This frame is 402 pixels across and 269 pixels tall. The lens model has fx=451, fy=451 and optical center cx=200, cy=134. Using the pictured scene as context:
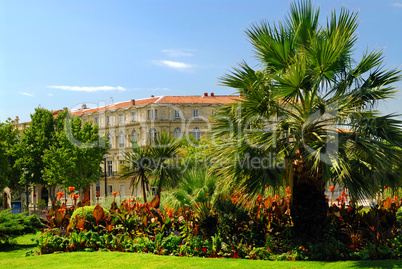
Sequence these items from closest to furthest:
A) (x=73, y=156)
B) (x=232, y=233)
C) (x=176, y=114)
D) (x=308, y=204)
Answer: (x=308, y=204) < (x=232, y=233) < (x=73, y=156) < (x=176, y=114)

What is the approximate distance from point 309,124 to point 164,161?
30.6 ft

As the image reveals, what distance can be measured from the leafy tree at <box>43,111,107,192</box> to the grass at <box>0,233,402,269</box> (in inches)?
1446

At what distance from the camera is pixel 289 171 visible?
1098 cm

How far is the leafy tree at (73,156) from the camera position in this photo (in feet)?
156

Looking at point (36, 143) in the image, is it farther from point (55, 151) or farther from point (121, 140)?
point (121, 140)

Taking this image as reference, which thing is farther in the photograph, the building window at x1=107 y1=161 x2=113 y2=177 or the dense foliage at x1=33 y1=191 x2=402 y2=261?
the building window at x1=107 y1=161 x2=113 y2=177

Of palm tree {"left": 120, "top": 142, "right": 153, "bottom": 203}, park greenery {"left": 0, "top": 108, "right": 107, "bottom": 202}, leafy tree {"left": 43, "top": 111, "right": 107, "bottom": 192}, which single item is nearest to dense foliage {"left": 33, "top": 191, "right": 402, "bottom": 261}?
palm tree {"left": 120, "top": 142, "right": 153, "bottom": 203}

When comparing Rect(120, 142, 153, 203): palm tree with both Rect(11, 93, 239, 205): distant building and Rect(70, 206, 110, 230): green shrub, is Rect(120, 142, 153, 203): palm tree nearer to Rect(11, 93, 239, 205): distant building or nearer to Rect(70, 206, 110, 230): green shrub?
Rect(70, 206, 110, 230): green shrub

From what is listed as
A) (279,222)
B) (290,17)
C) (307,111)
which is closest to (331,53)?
(307,111)

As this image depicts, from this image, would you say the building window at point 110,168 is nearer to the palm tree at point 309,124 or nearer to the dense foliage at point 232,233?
the dense foliage at point 232,233

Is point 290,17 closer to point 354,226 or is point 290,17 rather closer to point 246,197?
point 246,197

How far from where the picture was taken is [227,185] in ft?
35.8

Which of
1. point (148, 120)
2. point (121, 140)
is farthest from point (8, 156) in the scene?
point (121, 140)

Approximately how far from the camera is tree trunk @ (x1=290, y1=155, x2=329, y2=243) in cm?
1119
